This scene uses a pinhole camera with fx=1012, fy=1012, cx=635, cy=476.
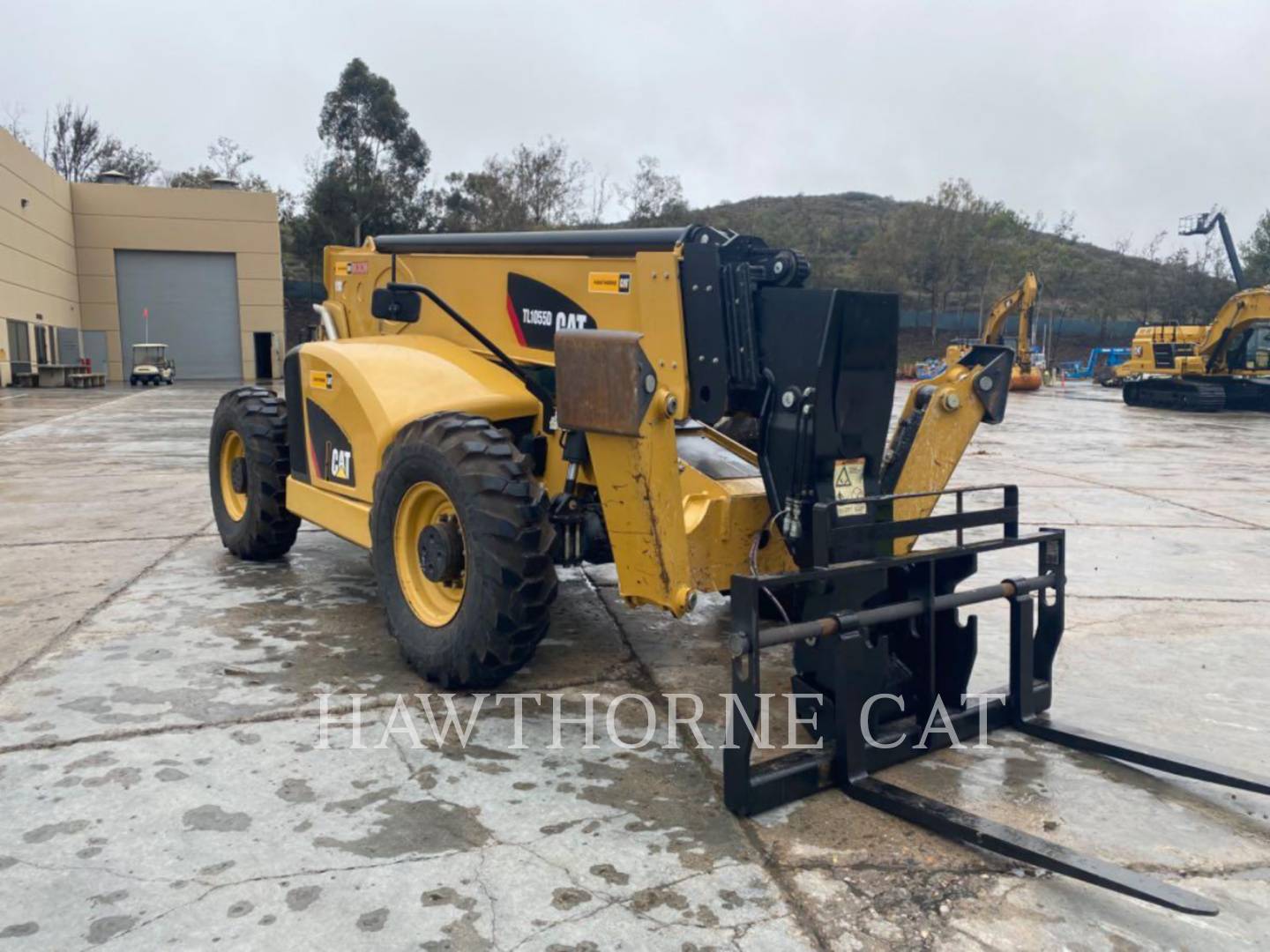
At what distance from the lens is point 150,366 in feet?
113

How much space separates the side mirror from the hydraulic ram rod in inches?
114

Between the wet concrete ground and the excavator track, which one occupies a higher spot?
the excavator track

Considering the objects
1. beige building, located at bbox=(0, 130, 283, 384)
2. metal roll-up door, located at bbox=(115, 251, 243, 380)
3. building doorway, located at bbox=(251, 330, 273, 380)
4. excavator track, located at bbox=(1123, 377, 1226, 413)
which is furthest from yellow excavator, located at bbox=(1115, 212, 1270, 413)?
metal roll-up door, located at bbox=(115, 251, 243, 380)

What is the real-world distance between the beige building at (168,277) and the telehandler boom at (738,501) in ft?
110

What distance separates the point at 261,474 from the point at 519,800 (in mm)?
3450

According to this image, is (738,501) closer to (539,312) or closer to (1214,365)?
(539,312)

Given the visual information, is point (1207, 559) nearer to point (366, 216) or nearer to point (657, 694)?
point (657, 694)

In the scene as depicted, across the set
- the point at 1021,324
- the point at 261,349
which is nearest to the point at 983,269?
the point at 1021,324

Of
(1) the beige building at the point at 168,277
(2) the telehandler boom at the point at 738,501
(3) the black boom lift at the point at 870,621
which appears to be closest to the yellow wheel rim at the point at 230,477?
(2) the telehandler boom at the point at 738,501

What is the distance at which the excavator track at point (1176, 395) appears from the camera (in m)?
25.4

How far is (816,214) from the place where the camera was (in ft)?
303

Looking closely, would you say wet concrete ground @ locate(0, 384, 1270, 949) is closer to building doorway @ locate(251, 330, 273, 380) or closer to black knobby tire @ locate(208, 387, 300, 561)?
black knobby tire @ locate(208, 387, 300, 561)

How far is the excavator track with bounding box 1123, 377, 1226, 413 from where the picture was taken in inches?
999

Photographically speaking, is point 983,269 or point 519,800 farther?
point 983,269
